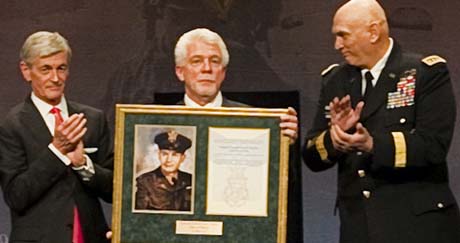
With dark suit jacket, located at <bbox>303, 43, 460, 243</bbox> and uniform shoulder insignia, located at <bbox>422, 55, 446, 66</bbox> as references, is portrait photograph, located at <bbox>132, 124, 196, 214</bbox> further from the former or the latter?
uniform shoulder insignia, located at <bbox>422, 55, 446, 66</bbox>

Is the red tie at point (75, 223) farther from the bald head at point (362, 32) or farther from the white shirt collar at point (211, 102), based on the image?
the bald head at point (362, 32)

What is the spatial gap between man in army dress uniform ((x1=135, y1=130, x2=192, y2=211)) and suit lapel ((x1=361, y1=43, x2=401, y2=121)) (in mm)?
614

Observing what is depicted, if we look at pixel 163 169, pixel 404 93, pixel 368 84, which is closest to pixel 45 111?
pixel 163 169

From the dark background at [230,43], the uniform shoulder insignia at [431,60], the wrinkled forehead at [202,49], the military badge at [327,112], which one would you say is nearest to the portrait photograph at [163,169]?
the wrinkled forehead at [202,49]

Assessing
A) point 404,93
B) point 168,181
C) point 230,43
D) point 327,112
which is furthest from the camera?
point 230,43

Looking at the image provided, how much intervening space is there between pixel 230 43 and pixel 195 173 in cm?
160

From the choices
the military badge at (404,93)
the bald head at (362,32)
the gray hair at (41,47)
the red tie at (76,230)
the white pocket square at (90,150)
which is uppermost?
the bald head at (362,32)

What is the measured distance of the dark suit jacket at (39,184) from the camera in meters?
3.61

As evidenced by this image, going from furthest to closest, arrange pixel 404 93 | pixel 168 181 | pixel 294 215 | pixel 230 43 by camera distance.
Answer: pixel 230 43 < pixel 294 215 < pixel 404 93 < pixel 168 181

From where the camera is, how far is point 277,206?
3.50 metres

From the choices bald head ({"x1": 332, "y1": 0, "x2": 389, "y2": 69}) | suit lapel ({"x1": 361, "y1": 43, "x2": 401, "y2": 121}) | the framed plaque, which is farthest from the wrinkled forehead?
suit lapel ({"x1": 361, "y1": 43, "x2": 401, "y2": 121})

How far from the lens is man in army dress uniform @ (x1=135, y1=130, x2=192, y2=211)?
11.5ft

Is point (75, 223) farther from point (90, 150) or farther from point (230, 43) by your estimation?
point (230, 43)

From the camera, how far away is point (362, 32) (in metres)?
3.70
